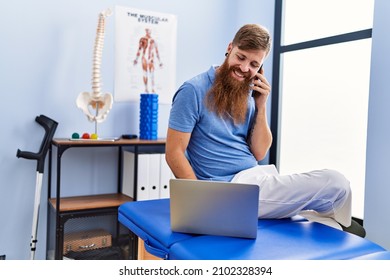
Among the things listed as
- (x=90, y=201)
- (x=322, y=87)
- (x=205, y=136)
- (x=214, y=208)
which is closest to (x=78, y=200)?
(x=90, y=201)

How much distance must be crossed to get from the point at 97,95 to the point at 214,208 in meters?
1.38

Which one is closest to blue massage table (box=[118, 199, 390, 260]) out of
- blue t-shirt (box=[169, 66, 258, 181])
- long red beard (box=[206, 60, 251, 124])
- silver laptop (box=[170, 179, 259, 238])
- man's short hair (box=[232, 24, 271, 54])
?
silver laptop (box=[170, 179, 259, 238])

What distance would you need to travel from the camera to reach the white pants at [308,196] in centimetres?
117

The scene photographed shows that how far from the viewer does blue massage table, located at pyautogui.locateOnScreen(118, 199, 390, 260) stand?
3.08 ft

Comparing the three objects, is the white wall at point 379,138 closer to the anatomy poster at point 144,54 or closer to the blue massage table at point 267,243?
the blue massage table at point 267,243

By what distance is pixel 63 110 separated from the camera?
2.27 metres

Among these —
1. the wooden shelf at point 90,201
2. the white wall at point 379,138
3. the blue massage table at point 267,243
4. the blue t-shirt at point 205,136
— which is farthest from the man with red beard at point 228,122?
the wooden shelf at point 90,201

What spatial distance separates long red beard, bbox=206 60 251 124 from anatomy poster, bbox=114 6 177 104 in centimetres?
108

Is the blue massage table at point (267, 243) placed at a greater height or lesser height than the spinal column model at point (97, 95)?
lesser

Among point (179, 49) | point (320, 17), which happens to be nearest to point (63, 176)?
point (179, 49)

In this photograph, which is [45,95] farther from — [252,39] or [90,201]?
[252,39]

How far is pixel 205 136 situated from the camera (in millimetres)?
1454

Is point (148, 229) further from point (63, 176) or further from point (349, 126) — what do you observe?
point (349, 126)

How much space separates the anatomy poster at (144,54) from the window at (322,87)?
0.75 m
